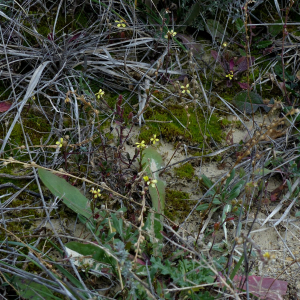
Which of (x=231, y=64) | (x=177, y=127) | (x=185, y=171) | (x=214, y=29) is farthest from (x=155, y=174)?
(x=214, y=29)

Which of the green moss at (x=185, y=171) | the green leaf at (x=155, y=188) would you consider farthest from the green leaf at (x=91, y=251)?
the green moss at (x=185, y=171)

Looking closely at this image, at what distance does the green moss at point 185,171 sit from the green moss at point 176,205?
121 millimetres

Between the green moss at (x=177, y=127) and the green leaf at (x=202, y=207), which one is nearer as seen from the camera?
the green leaf at (x=202, y=207)

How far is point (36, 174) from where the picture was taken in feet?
6.40

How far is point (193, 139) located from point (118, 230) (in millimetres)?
913

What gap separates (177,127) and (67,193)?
2.98 feet

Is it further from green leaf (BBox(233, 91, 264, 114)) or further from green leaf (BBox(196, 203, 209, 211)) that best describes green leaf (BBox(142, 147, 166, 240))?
green leaf (BBox(233, 91, 264, 114))

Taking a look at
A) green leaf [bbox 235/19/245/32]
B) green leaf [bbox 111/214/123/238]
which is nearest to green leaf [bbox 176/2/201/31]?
A: green leaf [bbox 235/19/245/32]

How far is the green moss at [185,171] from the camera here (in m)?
2.15

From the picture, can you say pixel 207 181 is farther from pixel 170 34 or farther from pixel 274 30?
pixel 274 30

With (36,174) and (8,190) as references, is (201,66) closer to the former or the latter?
(36,174)

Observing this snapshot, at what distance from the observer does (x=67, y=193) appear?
73.8 inches

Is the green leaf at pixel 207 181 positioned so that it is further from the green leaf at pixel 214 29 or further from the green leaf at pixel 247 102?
the green leaf at pixel 214 29

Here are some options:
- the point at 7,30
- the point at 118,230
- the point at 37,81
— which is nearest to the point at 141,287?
the point at 118,230
